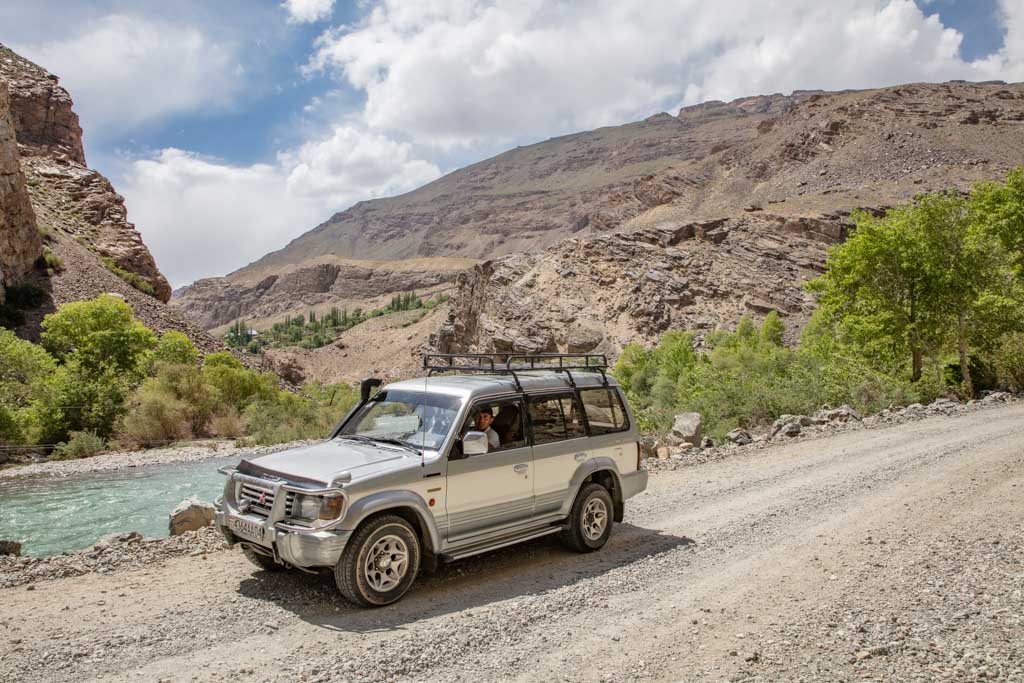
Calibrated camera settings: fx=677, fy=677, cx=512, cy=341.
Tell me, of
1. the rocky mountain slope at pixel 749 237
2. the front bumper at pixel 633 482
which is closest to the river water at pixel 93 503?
the front bumper at pixel 633 482

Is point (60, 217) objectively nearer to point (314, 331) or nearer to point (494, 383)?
point (494, 383)

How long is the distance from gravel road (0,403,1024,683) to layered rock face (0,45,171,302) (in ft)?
245

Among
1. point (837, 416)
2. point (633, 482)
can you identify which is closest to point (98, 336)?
point (837, 416)

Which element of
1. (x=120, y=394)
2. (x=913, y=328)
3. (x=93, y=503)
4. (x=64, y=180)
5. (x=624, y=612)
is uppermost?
(x=64, y=180)

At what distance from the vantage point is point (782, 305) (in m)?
62.1

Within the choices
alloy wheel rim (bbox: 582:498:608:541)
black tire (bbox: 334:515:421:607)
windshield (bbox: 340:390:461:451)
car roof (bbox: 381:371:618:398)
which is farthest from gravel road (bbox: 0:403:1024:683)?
car roof (bbox: 381:371:618:398)

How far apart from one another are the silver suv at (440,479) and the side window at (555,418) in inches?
0.5

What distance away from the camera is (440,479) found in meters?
6.50

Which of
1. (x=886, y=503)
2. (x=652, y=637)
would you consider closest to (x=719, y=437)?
(x=886, y=503)

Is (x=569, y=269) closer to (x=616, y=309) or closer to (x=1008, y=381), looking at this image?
(x=616, y=309)

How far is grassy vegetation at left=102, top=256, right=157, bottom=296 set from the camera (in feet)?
224

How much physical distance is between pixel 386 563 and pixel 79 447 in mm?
33040

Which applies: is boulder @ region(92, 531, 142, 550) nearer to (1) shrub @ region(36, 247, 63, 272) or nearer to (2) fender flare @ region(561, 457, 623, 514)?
(2) fender flare @ region(561, 457, 623, 514)

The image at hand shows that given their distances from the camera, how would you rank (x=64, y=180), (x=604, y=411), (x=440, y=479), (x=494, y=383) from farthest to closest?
(x=64, y=180) → (x=604, y=411) → (x=494, y=383) → (x=440, y=479)
